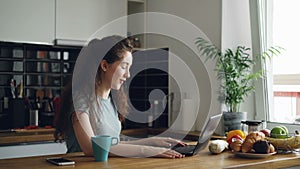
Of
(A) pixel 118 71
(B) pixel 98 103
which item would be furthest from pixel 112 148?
(A) pixel 118 71

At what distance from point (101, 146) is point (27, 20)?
2.10 m

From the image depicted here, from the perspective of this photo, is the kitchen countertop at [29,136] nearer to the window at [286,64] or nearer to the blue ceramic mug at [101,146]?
the window at [286,64]

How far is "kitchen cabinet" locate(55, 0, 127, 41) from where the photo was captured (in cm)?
384

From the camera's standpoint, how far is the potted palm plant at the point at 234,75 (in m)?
3.56

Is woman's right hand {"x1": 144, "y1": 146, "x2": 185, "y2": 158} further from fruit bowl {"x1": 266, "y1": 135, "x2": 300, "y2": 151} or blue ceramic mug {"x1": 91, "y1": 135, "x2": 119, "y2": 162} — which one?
fruit bowl {"x1": 266, "y1": 135, "x2": 300, "y2": 151}

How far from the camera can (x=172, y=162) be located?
1.98m

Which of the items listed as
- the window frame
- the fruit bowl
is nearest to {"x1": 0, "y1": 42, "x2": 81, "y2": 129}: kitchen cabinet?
the window frame

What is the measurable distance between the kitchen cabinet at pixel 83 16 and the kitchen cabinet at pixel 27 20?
0.24 ft

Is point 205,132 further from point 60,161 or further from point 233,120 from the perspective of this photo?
point 233,120

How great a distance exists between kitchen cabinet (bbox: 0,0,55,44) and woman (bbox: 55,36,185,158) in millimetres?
1576

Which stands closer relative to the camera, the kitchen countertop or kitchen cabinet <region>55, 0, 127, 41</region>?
the kitchen countertop

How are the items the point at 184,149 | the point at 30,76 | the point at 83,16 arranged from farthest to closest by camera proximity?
the point at 30,76 → the point at 83,16 → the point at 184,149

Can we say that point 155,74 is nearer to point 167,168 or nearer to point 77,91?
point 77,91

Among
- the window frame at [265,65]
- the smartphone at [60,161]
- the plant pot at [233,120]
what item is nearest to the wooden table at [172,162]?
the smartphone at [60,161]
